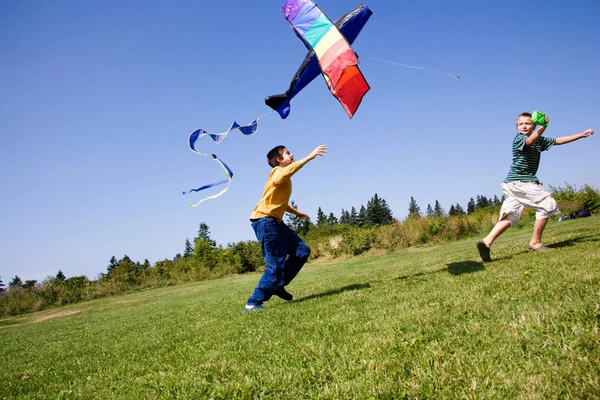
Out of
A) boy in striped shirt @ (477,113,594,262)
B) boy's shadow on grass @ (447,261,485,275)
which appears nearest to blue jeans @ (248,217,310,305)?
boy's shadow on grass @ (447,261,485,275)

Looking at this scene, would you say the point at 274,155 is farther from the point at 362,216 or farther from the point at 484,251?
the point at 362,216

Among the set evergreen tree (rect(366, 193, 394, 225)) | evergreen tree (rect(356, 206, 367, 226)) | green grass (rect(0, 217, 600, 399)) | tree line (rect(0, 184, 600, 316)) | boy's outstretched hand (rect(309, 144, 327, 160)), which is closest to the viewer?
green grass (rect(0, 217, 600, 399))

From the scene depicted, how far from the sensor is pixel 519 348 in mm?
2229

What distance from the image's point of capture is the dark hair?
607cm

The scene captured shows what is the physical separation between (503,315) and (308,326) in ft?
5.85

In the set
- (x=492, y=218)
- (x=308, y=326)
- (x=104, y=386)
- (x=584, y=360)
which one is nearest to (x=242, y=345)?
(x=308, y=326)

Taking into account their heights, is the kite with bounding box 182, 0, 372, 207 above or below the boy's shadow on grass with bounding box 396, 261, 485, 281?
above

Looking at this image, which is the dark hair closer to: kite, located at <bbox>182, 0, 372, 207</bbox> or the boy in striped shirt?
kite, located at <bbox>182, 0, 372, 207</bbox>

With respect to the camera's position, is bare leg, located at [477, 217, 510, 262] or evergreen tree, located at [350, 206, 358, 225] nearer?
bare leg, located at [477, 217, 510, 262]

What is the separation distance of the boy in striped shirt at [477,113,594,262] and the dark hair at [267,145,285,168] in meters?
3.65

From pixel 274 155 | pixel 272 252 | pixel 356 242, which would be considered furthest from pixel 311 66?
pixel 356 242

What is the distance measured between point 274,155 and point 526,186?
4.22 m

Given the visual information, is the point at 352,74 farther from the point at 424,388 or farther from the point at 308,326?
the point at 424,388

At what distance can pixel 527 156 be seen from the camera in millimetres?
6203
